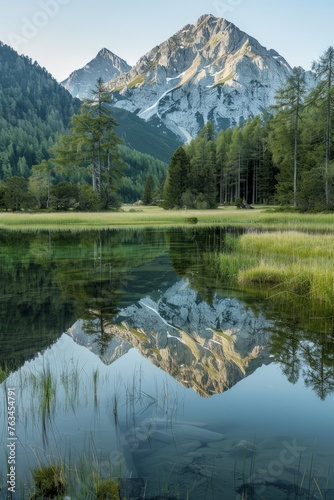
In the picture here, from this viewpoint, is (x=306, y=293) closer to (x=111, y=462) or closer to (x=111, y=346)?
(x=111, y=346)

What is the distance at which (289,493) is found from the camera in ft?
13.9

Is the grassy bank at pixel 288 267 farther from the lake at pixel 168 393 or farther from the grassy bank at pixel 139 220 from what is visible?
the grassy bank at pixel 139 220

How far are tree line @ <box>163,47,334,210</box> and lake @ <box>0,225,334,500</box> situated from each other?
3566cm

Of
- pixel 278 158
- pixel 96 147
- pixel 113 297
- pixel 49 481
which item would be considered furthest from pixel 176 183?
pixel 49 481

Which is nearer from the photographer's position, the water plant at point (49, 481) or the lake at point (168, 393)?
the water plant at point (49, 481)

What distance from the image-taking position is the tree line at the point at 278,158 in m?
48.9

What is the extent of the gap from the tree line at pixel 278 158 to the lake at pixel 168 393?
3566cm

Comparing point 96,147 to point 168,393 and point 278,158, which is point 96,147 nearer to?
point 278,158

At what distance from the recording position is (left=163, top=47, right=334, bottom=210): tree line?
48.9 m

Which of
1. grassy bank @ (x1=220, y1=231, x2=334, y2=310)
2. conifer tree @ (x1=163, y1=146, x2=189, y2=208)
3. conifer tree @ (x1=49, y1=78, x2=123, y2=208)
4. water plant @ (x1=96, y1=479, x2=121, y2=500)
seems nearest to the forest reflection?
grassy bank @ (x1=220, y1=231, x2=334, y2=310)

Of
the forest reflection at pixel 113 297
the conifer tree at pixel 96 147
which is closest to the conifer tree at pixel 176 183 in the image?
the conifer tree at pixel 96 147

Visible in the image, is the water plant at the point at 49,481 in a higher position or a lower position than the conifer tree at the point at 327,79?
lower

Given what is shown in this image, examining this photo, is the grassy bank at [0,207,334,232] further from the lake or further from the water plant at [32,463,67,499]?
the water plant at [32,463,67,499]

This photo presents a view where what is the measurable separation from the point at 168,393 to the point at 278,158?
59.1 metres
